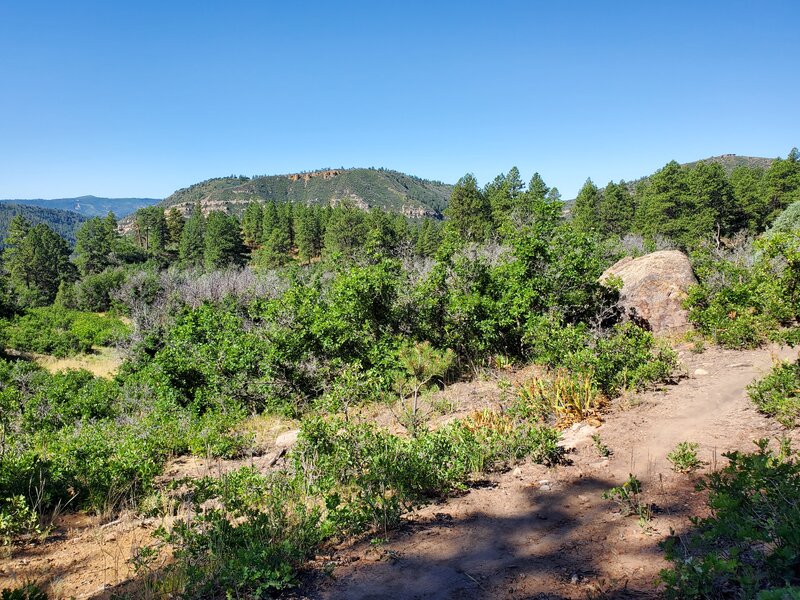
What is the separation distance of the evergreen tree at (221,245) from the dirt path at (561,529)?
169 feet

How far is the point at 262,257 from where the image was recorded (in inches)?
2066

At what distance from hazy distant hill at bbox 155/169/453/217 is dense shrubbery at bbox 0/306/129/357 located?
372ft

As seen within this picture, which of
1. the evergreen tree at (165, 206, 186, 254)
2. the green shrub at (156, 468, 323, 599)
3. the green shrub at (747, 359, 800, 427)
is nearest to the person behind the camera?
the green shrub at (156, 468, 323, 599)

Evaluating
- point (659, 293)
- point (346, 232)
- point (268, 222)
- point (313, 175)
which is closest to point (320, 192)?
point (313, 175)

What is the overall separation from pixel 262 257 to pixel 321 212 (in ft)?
78.1

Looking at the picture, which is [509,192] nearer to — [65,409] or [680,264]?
[680,264]

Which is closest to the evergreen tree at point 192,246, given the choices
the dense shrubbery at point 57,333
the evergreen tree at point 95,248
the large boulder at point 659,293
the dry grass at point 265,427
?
the evergreen tree at point 95,248

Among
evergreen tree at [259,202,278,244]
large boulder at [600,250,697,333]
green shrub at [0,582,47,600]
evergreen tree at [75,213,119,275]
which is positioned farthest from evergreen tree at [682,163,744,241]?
evergreen tree at [75,213,119,275]

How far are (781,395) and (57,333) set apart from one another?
38.4 m

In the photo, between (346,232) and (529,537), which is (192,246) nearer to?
(346,232)

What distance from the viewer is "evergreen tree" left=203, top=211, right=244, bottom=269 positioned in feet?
174

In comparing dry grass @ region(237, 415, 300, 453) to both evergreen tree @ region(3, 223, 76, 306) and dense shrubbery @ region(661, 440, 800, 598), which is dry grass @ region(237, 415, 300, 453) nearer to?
dense shrubbery @ region(661, 440, 800, 598)

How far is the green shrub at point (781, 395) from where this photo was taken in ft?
16.1

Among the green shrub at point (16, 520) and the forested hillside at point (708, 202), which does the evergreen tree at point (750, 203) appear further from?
the green shrub at point (16, 520)
